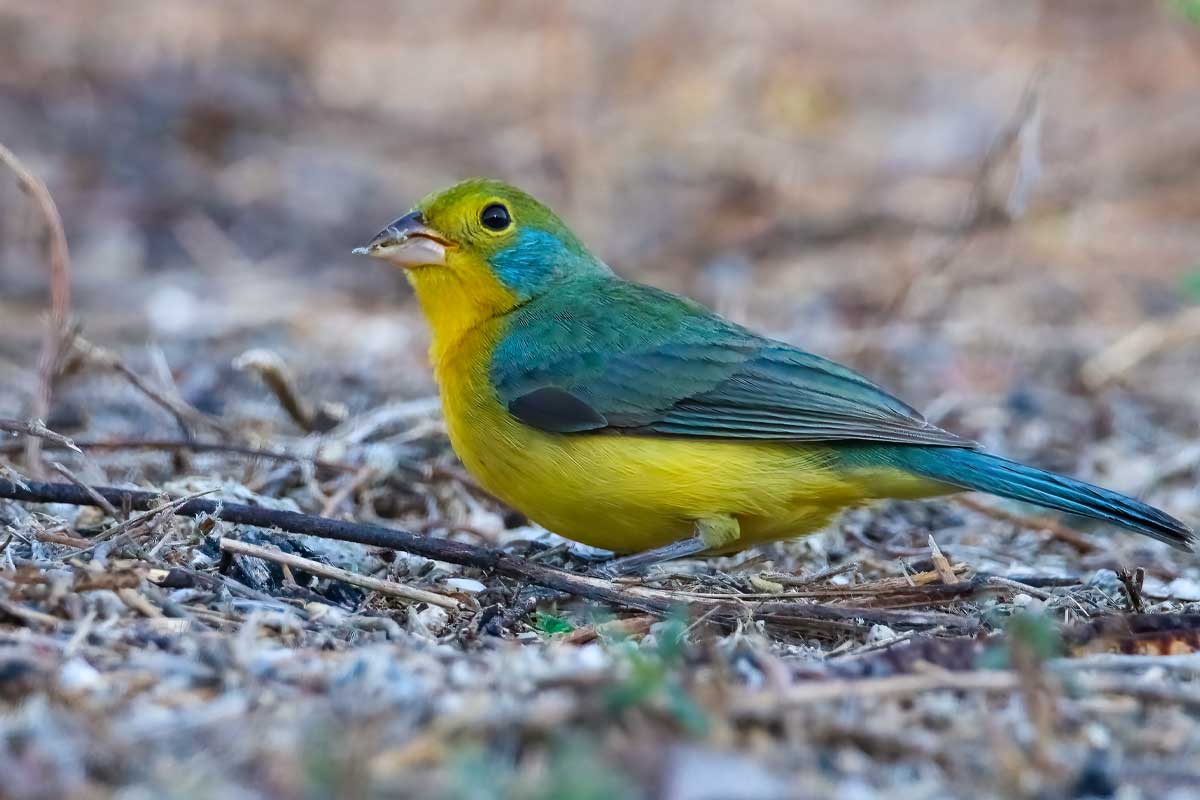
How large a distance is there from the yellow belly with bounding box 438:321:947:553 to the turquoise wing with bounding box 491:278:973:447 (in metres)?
0.06

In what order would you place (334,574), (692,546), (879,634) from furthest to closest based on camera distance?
(692,546) → (334,574) → (879,634)

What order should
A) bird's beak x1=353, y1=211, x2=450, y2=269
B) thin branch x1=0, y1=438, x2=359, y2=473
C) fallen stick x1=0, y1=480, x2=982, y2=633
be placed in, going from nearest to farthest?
fallen stick x1=0, y1=480, x2=982, y2=633, thin branch x1=0, y1=438, x2=359, y2=473, bird's beak x1=353, y1=211, x2=450, y2=269

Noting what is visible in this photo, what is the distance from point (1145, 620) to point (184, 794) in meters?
2.07

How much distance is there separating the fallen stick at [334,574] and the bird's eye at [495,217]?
192 cm

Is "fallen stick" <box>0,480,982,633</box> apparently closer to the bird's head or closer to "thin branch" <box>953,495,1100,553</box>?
the bird's head

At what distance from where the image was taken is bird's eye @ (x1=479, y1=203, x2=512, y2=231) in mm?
5340

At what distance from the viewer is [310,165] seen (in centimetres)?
1050

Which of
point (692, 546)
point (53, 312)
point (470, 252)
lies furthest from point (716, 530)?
point (53, 312)

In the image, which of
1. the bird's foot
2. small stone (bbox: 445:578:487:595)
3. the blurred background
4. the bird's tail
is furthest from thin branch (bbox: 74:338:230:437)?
the bird's tail

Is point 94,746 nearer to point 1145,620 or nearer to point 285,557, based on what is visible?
point 285,557

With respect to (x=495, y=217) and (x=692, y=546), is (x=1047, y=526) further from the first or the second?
(x=495, y=217)

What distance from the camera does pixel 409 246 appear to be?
5.19m

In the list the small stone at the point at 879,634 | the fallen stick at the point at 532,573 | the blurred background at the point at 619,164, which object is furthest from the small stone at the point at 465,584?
the blurred background at the point at 619,164

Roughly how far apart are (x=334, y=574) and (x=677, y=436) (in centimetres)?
132
